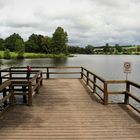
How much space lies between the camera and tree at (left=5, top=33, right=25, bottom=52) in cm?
11775

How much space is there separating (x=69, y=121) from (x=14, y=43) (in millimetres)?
118085

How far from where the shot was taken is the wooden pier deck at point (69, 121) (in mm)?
6957

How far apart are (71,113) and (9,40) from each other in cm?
12030

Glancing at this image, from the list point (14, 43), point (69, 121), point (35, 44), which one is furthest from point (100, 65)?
point (35, 44)

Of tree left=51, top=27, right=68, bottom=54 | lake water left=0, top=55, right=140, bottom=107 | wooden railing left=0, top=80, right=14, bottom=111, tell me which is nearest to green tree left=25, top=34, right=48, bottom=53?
tree left=51, top=27, right=68, bottom=54

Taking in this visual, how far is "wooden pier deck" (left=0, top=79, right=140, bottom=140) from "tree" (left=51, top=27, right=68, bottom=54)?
296 ft

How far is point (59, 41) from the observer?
338 feet

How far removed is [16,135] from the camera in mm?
6953

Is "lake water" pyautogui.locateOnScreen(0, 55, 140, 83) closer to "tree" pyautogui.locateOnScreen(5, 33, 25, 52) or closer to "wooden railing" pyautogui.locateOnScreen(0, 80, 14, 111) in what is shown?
"wooden railing" pyautogui.locateOnScreen(0, 80, 14, 111)

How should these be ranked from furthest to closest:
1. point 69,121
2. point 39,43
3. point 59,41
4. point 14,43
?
point 39,43
point 14,43
point 59,41
point 69,121

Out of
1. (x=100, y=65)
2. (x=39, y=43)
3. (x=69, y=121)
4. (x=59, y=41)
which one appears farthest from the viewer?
(x=39, y=43)

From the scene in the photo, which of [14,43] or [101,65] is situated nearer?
[101,65]

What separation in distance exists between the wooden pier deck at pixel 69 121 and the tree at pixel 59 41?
9013cm

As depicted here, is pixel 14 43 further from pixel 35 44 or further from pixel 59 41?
pixel 59 41
